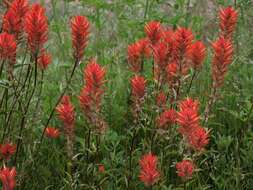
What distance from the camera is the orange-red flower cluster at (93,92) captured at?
8.04 ft

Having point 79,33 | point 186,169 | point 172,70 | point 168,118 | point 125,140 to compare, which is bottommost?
point 125,140

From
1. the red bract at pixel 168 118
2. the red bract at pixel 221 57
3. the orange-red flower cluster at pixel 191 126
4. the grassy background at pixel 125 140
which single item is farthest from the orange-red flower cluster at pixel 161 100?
the orange-red flower cluster at pixel 191 126

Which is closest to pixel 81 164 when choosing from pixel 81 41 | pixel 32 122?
pixel 32 122

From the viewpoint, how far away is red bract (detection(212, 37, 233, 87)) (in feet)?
8.72

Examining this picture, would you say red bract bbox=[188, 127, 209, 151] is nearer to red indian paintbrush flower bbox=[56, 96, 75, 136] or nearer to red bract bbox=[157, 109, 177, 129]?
red bract bbox=[157, 109, 177, 129]

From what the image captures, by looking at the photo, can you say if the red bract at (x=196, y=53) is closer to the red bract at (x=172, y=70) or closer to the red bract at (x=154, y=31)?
the red bract at (x=172, y=70)

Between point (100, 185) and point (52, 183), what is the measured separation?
1.11 feet

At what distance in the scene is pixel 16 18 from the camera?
261 centimetres

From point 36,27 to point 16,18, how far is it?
0.63 feet

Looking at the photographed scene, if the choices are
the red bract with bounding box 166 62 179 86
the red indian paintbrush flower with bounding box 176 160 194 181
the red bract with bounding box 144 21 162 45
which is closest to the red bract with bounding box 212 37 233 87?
the red bract with bounding box 166 62 179 86

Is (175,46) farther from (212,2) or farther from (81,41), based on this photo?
(212,2)

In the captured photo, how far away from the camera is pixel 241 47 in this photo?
4.44 m

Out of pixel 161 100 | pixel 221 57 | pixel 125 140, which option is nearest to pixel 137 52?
pixel 161 100

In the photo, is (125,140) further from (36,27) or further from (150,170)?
(36,27)
